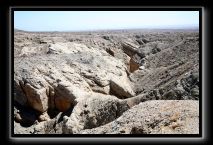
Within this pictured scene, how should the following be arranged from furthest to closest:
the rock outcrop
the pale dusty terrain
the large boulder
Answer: the large boulder → the pale dusty terrain → the rock outcrop

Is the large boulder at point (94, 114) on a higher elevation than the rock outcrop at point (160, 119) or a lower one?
lower

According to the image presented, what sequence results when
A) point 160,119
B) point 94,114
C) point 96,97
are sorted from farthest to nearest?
1. point 96,97
2. point 94,114
3. point 160,119

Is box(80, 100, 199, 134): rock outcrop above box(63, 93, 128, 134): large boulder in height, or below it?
above

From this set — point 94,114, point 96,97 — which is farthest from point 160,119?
point 96,97

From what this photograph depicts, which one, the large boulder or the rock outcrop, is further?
the large boulder

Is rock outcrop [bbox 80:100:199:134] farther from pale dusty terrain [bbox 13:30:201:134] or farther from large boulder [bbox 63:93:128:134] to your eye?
large boulder [bbox 63:93:128:134]

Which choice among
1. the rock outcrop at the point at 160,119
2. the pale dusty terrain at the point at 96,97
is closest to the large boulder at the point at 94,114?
the pale dusty terrain at the point at 96,97

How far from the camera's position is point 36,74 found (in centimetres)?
1373

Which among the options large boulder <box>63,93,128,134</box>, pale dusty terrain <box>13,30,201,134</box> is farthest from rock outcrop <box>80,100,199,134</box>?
large boulder <box>63,93,128,134</box>

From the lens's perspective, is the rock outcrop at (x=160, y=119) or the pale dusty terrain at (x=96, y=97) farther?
the pale dusty terrain at (x=96, y=97)

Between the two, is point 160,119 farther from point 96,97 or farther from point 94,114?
point 96,97

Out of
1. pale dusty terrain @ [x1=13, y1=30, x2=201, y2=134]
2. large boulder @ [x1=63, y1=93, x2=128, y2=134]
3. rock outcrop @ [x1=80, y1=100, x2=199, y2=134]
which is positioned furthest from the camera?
large boulder @ [x1=63, y1=93, x2=128, y2=134]

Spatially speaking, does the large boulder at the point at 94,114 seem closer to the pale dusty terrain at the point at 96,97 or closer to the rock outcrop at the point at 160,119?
the pale dusty terrain at the point at 96,97
